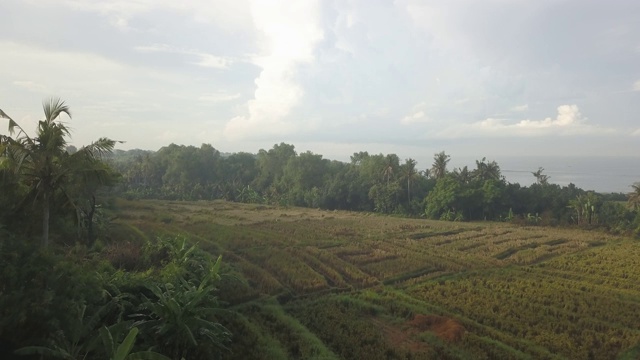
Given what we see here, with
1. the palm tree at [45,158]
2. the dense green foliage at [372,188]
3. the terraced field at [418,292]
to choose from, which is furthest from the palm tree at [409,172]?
Answer: the palm tree at [45,158]

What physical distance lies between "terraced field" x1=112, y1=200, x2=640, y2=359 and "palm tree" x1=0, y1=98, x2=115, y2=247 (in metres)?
6.41

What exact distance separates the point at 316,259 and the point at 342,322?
9.07 m

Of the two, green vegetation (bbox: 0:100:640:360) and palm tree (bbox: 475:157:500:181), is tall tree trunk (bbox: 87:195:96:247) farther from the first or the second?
palm tree (bbox: 475:157:500:181)

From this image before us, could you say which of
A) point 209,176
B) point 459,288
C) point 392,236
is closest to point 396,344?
point 459,288

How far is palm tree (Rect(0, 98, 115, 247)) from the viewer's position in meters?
10.8

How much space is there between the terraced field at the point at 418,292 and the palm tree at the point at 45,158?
6.41m

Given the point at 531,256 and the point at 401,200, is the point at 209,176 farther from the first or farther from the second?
the point at 531,256

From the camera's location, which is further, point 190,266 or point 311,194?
point 311,194

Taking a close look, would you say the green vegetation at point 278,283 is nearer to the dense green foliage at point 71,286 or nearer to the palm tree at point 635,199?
the dense green foliage at point 71,286

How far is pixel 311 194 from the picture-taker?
61.7 m

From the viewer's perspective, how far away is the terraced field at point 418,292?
1301 centimetres

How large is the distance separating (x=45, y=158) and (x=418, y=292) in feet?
49.4

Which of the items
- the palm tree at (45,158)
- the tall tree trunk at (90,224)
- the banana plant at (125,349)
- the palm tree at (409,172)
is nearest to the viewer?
the banana plant at (125,349)

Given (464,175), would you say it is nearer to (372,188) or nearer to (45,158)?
(372,188)
